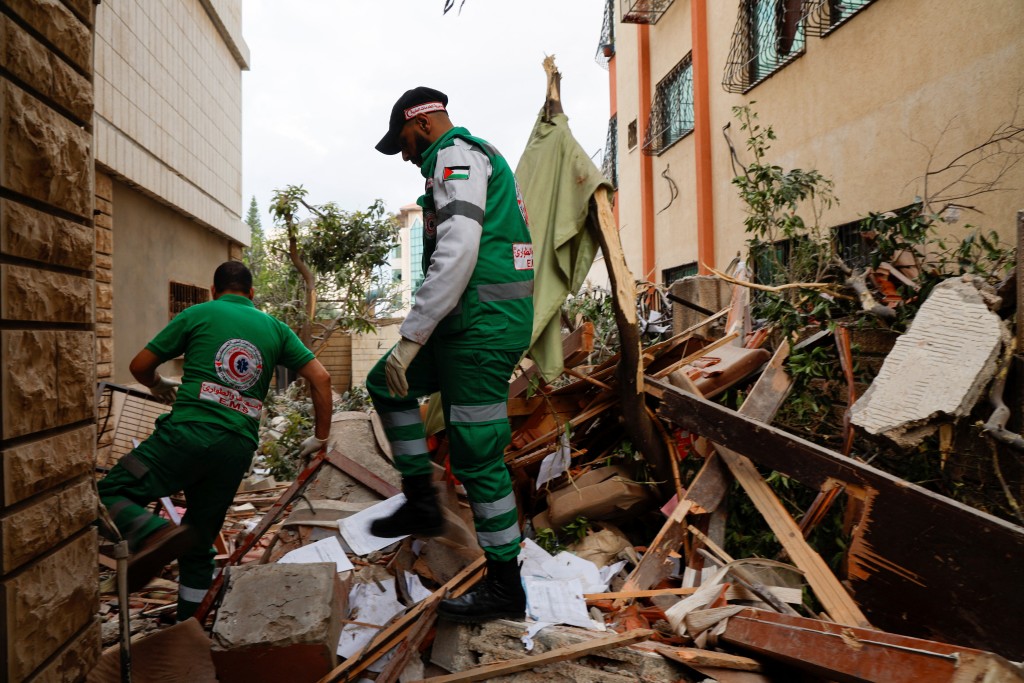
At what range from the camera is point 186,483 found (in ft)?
9.57

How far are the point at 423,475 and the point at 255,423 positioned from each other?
2.93ft

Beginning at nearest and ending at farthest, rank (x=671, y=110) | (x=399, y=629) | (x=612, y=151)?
1. (x=399, y=629)
2. (x=671, y=110)
3. (x=612, y=151)

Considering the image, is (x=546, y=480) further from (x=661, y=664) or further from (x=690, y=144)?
(x=690, y=144)

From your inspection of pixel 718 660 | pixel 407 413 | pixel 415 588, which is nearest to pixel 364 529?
pixel 415 588

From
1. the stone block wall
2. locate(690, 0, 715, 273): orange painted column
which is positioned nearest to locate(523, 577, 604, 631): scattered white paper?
the stone block wall

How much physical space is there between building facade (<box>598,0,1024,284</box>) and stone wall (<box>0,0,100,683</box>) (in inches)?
134

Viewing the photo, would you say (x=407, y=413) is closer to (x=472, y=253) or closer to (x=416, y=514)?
(x=416, y=514)

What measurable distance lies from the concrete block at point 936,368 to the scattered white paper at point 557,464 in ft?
4.56

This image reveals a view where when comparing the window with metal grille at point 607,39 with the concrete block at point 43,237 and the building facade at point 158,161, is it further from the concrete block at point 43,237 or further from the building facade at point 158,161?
the concrete block at point 43,237

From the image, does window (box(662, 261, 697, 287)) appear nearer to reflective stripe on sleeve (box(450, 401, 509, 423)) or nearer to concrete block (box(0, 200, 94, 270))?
reflective stripe on sleeve (box(450, 401, 509, 423))

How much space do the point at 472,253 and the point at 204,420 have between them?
1.45 meters

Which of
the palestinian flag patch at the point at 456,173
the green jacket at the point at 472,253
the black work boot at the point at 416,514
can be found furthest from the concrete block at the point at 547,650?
the palestinian flag patch at the point at 456,173

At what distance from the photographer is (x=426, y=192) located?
8.87 ft

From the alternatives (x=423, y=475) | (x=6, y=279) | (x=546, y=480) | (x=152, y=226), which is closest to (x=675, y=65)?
(x=152, y=226)
